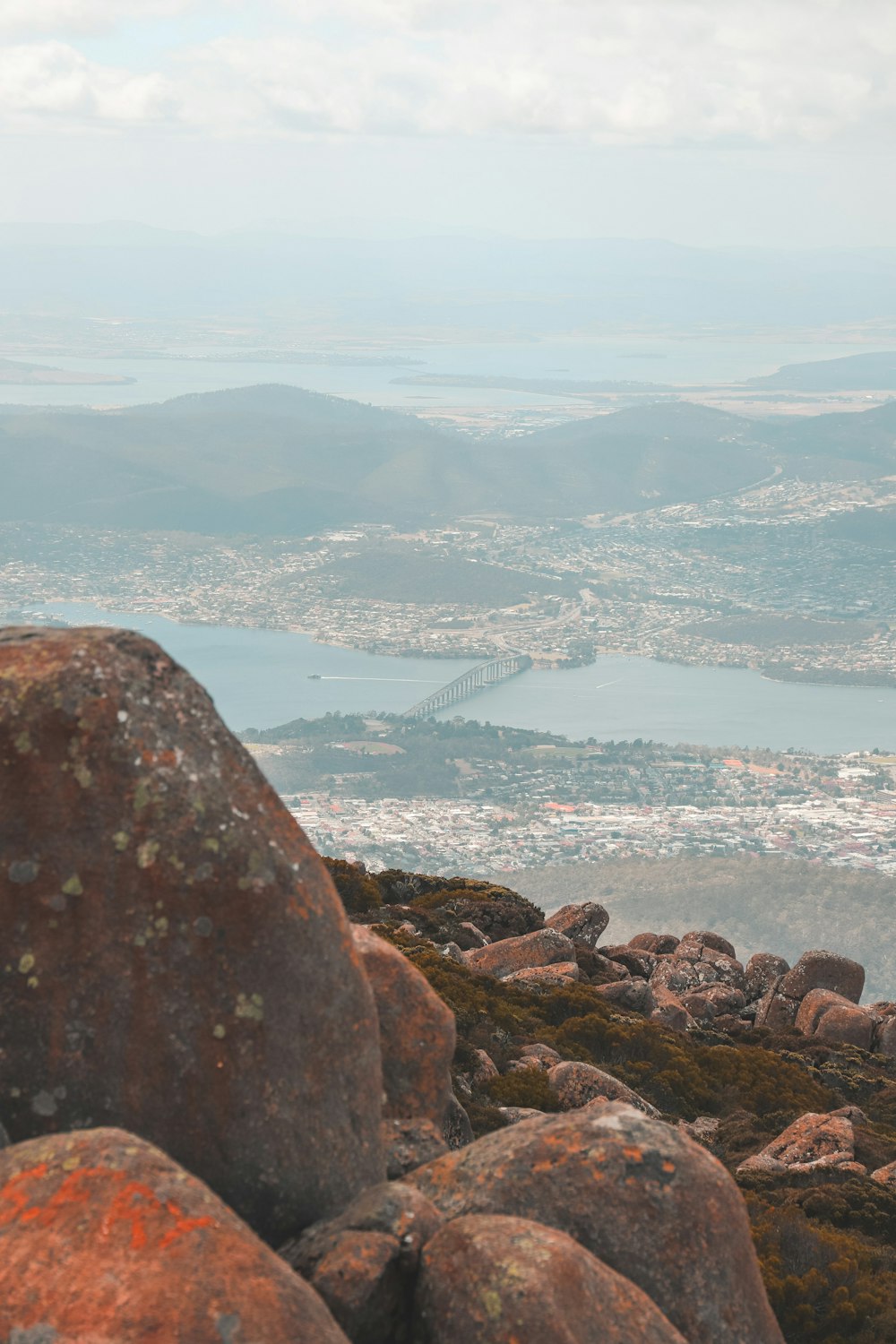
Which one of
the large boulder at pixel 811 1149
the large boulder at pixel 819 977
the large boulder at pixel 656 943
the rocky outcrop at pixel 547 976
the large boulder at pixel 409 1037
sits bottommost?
the large boulder at pixel 656 943

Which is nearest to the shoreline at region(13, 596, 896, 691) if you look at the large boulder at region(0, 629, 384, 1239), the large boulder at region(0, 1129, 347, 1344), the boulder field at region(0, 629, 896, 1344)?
the boulder field at region(0, 629, 896, 1344)

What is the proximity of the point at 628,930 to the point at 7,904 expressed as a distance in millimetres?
57761

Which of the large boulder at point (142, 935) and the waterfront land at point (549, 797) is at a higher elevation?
the large boulder at point (142, 935)

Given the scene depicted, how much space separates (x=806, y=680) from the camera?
6964 inches

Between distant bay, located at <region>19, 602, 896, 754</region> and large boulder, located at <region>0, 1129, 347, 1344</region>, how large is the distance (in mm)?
135578

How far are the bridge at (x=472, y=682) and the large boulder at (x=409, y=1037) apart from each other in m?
135

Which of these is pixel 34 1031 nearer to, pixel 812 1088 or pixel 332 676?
pixel 812 1088

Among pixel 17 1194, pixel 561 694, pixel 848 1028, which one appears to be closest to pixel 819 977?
pixel 848 1028

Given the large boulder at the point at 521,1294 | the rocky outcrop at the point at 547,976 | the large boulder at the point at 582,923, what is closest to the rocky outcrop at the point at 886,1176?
the rocky outcrop at the point at 547,976

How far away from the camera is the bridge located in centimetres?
15212

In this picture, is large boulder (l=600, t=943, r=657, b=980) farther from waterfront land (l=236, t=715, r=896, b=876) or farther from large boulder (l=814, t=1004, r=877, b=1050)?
waterfront land (l=236, t=715, r=896, b=876)

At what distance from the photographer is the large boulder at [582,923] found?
3047 cm

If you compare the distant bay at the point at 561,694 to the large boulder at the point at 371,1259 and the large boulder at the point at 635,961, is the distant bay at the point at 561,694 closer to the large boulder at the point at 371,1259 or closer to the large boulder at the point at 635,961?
the large boulder at the point at 635,961

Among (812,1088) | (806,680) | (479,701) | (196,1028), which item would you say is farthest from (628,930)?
(806,680)
